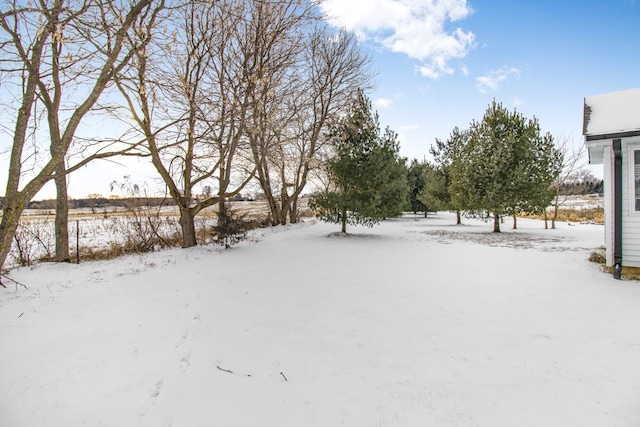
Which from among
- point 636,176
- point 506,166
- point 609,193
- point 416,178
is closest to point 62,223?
point 609,193

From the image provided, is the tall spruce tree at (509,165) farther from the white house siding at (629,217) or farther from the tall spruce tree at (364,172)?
the white house siding at (629,217)

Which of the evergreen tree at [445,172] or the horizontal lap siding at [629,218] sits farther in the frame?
the evergreen tree at [445,172]

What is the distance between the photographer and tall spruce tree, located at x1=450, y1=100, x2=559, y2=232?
13180 mm

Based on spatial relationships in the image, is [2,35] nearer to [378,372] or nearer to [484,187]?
[378,372]

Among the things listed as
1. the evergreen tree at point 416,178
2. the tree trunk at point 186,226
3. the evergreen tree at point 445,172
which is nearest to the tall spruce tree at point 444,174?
the evergreen tree at point 445,172

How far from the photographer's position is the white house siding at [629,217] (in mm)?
6125

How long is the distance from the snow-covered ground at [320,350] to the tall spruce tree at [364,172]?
607cm

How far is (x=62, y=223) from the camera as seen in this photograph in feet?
25.2

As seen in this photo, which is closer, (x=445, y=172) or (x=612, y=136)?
(x=612, y=136)

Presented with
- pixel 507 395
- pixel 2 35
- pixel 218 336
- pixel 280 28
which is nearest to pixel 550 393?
pixel 507 395

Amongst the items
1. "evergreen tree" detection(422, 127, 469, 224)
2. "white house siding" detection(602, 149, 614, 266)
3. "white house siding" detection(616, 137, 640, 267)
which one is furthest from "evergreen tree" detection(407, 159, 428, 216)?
"white house siding" detection(616, 137, 640, 267)

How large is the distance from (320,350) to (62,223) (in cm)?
824

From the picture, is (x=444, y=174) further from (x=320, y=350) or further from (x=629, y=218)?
(x=320, y=350)

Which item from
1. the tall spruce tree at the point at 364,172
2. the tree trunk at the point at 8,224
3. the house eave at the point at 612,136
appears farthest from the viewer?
the tall spruce tree at the point at 364,172
